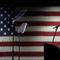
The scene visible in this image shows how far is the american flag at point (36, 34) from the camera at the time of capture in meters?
4.84

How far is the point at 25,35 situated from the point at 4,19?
0.62m

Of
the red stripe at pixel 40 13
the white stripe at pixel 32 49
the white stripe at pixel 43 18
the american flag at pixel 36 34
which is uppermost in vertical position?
the red stripe at pixel 40 13

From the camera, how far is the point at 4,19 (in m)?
4.80

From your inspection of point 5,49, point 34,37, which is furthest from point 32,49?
point 5,49

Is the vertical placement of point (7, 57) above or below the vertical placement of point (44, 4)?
below

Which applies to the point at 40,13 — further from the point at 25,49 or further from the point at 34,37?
the point at 25,49

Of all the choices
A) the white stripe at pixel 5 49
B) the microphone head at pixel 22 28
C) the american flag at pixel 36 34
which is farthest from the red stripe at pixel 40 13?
the white stripe at pixel 5 49

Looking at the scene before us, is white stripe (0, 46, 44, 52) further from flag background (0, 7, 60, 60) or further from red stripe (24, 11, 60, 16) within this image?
red stripe (24, 11, 60, 16)

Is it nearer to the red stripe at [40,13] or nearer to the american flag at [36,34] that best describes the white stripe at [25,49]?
the american flag at [36,34]

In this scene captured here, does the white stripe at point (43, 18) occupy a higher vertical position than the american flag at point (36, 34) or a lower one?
higher

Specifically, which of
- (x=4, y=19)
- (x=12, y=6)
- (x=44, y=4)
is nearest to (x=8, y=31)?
(x=4, y=19)

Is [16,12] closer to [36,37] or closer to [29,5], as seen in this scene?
[29,5]

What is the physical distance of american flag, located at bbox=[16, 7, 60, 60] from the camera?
191 inches

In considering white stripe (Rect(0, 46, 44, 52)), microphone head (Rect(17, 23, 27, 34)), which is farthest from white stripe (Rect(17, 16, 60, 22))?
white stripe (Rect(0, 46, 44, 52))
